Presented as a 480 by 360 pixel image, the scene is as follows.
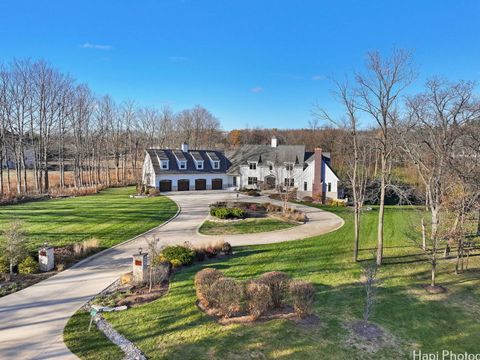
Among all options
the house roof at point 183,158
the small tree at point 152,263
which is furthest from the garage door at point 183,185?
the small tree at point 152,263

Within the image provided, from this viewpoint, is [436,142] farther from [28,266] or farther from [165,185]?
[165,185]

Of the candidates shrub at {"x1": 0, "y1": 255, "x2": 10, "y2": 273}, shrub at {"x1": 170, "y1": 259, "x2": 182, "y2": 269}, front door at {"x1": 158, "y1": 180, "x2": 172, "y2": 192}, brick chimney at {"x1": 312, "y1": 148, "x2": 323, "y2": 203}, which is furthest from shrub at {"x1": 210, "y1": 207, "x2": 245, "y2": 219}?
front door at {"x1": 158, "y1": 180, "x2": 172, "y2": 192}

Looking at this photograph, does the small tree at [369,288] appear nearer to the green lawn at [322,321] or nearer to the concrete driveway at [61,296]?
the green lawn at [322,321]

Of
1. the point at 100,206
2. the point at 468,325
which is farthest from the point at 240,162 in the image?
the point at 468,325

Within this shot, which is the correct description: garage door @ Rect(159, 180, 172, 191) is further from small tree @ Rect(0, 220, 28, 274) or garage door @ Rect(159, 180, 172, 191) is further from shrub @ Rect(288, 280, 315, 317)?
shrub @ Rect(288, 280, 315, 317)

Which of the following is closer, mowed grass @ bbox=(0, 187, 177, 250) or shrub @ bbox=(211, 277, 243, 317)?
shrub @ bbox=(211, 277, 243, 317)

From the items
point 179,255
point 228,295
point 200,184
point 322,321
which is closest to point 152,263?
point 179,255
